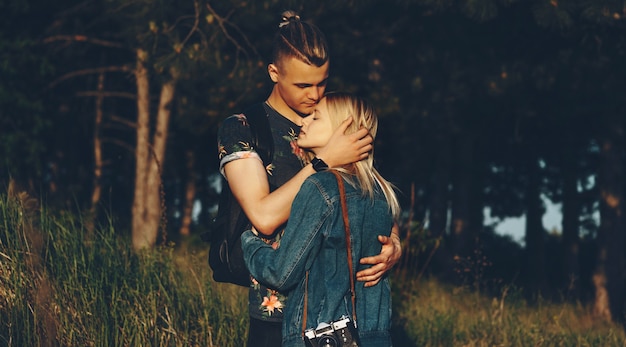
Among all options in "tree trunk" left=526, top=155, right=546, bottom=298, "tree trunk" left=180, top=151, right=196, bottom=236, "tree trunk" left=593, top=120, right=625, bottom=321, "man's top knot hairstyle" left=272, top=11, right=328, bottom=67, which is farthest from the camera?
"tree trunk" left=180, top=151, right=196, bottom=236

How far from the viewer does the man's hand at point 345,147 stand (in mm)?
3342

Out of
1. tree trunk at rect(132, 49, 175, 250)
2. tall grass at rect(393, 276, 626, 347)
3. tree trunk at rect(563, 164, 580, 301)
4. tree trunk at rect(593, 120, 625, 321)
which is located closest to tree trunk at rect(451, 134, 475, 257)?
tree trunk at rect(563, 164, 580, 301)

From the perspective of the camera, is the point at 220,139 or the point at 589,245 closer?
the point at 220,139

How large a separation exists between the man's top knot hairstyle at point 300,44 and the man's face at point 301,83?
0.9 inches

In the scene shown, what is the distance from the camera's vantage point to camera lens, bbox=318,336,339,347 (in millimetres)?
3207

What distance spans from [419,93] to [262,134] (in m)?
12.0

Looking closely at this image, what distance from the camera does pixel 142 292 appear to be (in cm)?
554

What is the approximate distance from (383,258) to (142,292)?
249 cm

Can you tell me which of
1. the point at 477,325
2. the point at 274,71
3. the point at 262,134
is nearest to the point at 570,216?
the point at 477,325

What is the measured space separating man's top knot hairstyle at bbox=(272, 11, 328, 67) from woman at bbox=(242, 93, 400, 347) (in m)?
0.35

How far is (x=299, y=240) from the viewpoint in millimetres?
3238

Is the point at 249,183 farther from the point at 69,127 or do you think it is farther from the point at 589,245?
the point at 589,245

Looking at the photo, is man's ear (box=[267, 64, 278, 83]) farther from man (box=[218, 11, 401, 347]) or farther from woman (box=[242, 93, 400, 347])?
woman (box=[242, 93, 400, 347])

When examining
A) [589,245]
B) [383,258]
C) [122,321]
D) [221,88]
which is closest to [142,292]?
[122,321]
